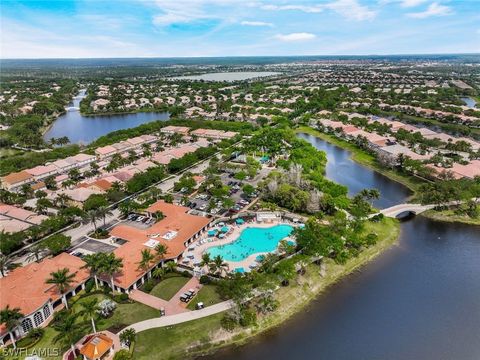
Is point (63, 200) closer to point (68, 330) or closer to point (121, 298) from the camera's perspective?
point (121, 298)

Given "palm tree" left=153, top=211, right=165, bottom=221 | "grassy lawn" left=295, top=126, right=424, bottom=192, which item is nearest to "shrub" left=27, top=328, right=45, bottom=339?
"palm tree" left=153, top=211, right=165, bottom=221

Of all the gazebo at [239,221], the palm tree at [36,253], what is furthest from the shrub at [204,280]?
the palm tree at [36,253]

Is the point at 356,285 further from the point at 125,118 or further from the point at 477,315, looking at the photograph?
the point at 125,118

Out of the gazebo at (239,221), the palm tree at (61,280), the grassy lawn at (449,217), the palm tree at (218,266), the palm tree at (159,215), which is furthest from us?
the grassy lawn at (449,217)

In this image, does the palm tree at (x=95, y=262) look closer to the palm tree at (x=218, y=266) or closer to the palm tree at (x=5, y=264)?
the palm tree at (x=5, y=264)

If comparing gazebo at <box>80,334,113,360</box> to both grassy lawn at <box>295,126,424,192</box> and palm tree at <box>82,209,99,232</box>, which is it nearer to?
palm tree at <box>82,209,99,232</box>

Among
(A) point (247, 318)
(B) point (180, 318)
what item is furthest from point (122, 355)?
(A) point (247, 318)
